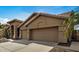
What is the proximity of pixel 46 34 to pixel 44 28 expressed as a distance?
0.25 meters

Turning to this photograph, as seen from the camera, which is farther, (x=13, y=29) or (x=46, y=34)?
(x=13, y=29)

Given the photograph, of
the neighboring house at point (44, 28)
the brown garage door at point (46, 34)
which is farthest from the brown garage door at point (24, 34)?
the brown garage door at point (46, 34)

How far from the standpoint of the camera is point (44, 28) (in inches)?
183

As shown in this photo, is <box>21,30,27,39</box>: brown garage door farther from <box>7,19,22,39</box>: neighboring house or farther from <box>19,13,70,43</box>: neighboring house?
<box>7,19,22,39</box>: neighboring house

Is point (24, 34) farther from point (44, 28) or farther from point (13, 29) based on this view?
point (44, 28)

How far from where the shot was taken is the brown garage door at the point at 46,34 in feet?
14.8

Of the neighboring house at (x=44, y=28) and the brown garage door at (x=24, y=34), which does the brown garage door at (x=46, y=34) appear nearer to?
the neighboring house at (x=44, y=28)

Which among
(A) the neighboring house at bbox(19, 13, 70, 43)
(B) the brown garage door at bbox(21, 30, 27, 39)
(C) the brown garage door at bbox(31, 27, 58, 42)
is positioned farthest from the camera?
(B) the brown garage door at bbox(21, 30, 27, 39)

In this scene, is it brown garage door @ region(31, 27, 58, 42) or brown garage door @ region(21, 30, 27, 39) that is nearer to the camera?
brown garage door @ region(31, 27, 58, 42)

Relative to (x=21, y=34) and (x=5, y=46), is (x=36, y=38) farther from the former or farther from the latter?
(x=5, y=46)

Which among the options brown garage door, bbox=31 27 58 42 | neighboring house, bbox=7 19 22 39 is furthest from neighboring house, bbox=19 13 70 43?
neighboring house, bbox=7 19 22 39

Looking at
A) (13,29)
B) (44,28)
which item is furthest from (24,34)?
(44,28)

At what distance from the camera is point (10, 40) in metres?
4.56

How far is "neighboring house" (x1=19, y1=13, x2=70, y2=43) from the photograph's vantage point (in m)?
4.29
